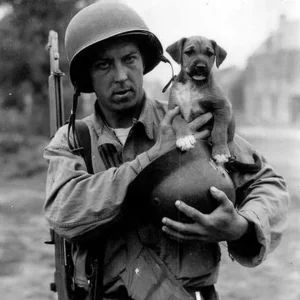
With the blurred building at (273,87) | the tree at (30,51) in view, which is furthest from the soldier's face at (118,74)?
the tree at (30,51)

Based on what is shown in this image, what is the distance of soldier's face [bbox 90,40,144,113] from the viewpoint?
277cm

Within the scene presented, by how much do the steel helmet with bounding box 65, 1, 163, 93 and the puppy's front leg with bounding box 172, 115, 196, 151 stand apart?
2.02ft

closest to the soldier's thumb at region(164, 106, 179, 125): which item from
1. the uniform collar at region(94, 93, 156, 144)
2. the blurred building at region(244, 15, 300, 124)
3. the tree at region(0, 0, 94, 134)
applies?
the uniform collar at region(94, 93, 156, 144)

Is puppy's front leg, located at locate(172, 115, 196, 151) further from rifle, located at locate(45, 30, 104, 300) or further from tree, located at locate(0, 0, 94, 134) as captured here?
tree, located at locate(0, 0, 94, 134)

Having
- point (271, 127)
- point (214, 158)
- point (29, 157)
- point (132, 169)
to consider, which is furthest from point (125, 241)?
point (29, 157)

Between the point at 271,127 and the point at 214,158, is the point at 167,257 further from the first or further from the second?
the point at 271,127

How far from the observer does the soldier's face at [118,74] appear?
277 centimetres

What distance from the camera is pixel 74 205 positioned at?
8.17 ft

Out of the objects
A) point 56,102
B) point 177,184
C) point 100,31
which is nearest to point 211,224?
point 177,184

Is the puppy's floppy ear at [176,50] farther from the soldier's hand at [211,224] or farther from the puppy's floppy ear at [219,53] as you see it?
the soldier's hand at [211,224]

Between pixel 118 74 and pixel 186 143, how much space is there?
58 centimetres

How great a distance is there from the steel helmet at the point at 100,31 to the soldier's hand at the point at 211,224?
1.02 meters

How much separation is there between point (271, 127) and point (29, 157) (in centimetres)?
668

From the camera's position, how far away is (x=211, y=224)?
2.32 meters
